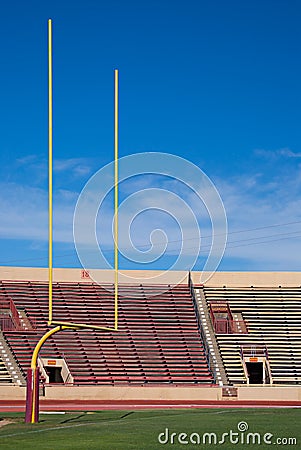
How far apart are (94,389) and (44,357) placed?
11.7 ft

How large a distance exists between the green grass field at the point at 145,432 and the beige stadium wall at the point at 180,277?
17.4 meters

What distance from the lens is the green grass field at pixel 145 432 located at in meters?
9.62

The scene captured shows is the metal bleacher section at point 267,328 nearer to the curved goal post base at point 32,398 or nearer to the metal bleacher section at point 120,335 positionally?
the metal bleacher section at point 120,335

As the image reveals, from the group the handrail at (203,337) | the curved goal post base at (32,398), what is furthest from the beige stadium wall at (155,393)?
the curved goal post base at (32,398)

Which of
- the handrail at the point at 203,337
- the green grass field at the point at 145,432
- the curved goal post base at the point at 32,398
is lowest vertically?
the green grass field at the point at 145,432

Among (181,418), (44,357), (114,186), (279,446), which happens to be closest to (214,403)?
(44,357)

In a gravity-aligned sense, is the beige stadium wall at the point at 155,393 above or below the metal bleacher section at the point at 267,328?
below

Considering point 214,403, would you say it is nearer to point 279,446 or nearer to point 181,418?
point 181,418

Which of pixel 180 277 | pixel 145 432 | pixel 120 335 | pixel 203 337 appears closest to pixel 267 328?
pixel 203 337

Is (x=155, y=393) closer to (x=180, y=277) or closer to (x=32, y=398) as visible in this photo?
(x=180, y=277)

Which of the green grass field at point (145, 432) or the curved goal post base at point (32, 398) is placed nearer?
the green grass field at point (145, 432)

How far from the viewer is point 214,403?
22141 mm

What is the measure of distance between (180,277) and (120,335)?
16.2 feet

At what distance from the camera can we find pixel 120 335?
28.6 meters
